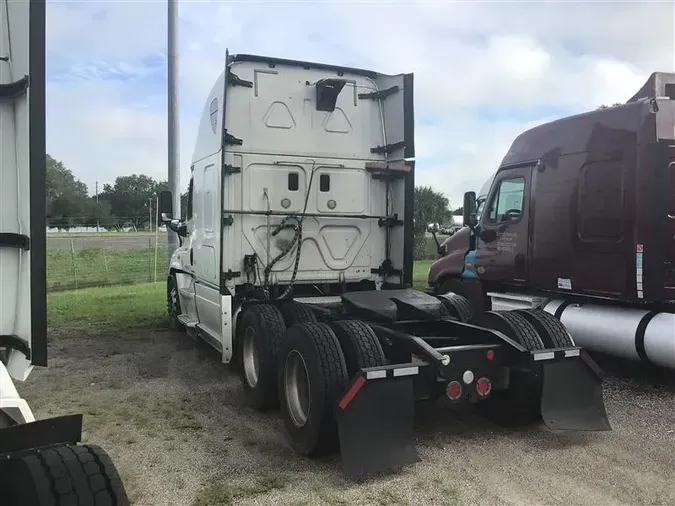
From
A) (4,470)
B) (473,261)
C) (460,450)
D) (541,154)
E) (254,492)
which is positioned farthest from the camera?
(473,261)

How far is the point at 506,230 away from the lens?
331 inches

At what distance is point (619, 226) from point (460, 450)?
367cm

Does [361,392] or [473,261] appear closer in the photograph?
[361,392]

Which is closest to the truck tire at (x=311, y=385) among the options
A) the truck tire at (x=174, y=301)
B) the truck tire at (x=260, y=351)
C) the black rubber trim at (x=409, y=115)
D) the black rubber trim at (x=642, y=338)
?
the truck tire at (x=260, y=351)

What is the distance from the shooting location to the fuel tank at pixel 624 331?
6188mm

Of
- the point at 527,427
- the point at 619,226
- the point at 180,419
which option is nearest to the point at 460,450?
the point at 527,427

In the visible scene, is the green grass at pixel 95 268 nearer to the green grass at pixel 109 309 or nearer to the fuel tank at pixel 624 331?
the green grass at pixel 109 309

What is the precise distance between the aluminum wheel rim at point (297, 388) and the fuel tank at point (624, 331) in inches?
156

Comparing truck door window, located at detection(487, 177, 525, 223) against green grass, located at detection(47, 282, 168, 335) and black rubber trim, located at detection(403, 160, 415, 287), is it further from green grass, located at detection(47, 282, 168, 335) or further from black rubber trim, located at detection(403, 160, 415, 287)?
green grass, located at detection(47, 282, 168, 335)

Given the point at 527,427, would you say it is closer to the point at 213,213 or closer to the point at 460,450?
the point at 460,450

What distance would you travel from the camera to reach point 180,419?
5.23m

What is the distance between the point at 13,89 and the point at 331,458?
314 cm

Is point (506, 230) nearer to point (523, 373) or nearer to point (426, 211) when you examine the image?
point (523, 373)

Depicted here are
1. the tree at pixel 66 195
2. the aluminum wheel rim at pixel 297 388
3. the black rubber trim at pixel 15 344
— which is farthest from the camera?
the tree at pixel 66 195
